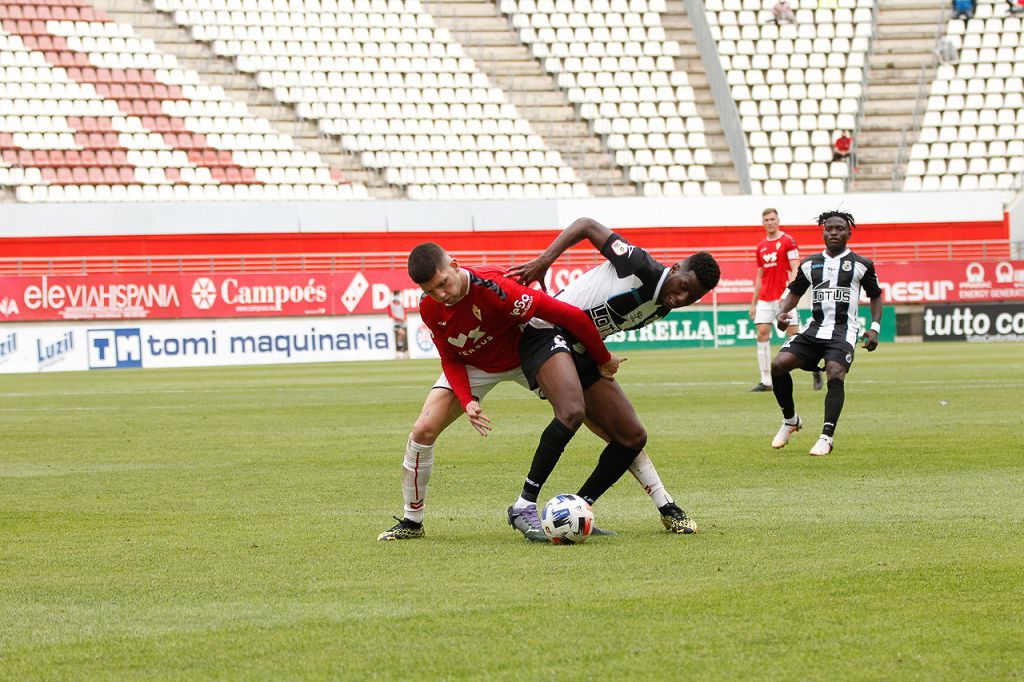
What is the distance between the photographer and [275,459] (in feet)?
38.7

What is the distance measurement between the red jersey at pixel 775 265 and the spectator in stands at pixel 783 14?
2742 centimetres

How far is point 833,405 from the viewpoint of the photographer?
457 inches

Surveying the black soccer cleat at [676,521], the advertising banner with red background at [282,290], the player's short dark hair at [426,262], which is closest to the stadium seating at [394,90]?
the advertising banner with red background at [282,290]

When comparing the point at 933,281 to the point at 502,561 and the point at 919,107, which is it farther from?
the point at 502,561

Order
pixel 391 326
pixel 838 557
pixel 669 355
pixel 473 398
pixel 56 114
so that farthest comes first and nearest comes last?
pixel 56 114 → pixel 391 326 → pixel 669 355 → pixel 473 398 → pixel 838 557

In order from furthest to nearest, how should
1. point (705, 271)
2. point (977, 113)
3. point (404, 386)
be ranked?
point (977, 113) → point (404, 386) → point (705, 271)

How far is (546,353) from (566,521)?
886 mm

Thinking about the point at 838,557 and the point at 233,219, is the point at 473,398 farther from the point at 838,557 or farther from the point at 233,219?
the point at 233,219

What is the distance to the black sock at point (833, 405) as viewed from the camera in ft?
37.4

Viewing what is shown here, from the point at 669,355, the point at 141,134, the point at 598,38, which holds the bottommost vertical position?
the point at 669,355

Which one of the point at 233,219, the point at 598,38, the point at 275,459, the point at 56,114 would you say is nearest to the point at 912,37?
the point at 598,38

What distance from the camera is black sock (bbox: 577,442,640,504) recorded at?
7.62m

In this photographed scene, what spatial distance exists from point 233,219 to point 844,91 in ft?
62.6

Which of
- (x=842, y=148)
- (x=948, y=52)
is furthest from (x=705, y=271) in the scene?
→ (x=948, y=52)
